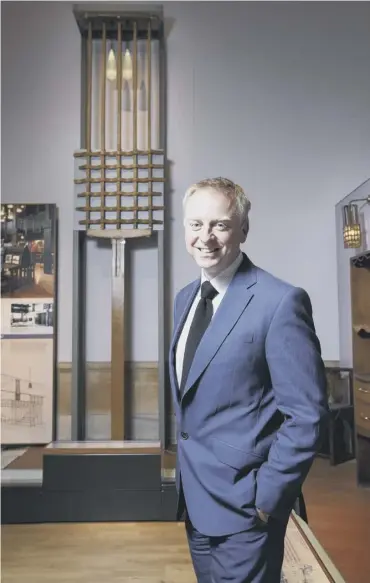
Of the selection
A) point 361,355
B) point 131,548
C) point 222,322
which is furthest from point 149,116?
point 222,322

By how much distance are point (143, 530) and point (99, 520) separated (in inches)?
11.5

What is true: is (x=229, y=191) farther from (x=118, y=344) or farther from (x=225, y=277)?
(x=118, y=344)

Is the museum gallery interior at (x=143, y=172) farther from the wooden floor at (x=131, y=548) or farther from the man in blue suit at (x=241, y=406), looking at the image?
the man in blue suit at (x=241, y=406)

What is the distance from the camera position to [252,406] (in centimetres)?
115

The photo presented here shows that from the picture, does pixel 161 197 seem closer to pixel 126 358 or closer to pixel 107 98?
pixel 107 98

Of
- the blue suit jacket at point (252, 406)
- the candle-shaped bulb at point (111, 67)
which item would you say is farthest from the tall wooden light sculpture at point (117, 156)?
the blue suit jacket at point (252, 406)

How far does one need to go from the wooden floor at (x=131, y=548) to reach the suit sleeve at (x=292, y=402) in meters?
1.46

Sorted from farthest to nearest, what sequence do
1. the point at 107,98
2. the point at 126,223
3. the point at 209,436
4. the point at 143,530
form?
1. the point at 107,98
2. the point at 126,223
3. the point at 143,530
4. the point at 209,436

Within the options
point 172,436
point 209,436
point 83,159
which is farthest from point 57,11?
point 209,436

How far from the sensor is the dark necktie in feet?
4.03

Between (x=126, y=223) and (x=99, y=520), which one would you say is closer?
(x=99, y=520)

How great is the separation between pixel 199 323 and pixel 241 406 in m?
0.22

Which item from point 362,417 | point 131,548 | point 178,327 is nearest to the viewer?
point 178,327

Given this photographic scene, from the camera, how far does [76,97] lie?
4.63m
